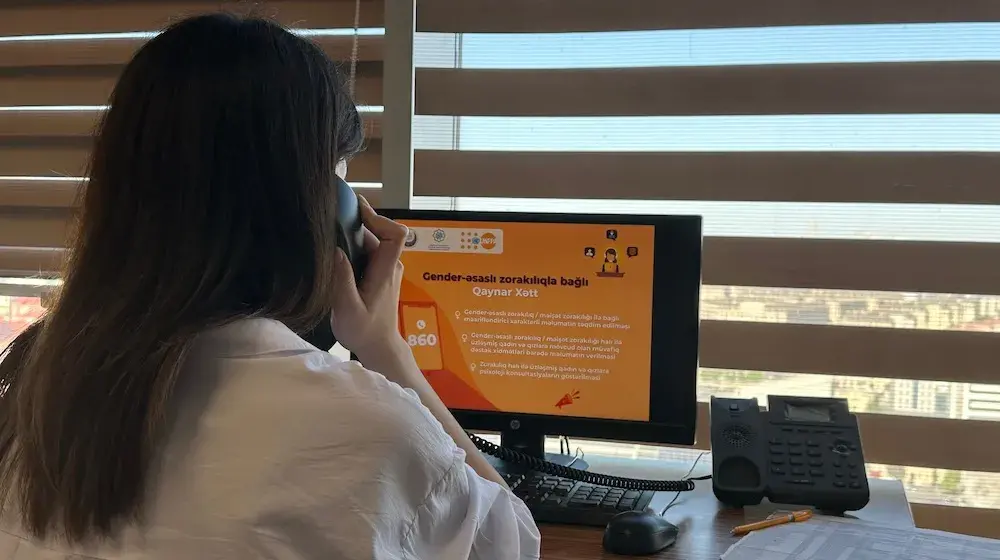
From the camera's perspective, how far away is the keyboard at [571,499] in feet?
4.11

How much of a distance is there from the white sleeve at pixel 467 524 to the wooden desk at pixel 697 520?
0.95 ft

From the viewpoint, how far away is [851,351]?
170cm

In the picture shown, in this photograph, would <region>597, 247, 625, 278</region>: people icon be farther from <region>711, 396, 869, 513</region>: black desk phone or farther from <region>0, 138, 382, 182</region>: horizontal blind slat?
<region>0, 138, 382, 182</region>: horizontal blind slat

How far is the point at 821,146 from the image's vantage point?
1728mm

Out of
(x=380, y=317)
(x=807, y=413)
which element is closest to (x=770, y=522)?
(x=807, y=413)

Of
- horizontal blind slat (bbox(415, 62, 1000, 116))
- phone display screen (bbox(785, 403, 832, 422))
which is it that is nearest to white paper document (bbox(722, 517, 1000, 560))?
phone display screen (bbox(785, 403, 832, 422))

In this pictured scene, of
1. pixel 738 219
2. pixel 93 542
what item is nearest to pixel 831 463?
pixel 738 219

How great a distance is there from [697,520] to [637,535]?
0.62ft

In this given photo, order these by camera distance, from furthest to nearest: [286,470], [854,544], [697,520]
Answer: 1. [697,520]
2. [854,544]
3. [286,470]

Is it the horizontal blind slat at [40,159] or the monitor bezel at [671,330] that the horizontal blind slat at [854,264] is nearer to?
the monitor bezel at [671,330]

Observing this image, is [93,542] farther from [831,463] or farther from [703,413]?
[703,413]

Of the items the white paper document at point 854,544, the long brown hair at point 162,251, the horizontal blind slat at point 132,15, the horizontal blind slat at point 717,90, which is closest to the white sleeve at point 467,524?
the long brown hair at point 162,251

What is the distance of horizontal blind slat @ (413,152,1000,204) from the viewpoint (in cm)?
166

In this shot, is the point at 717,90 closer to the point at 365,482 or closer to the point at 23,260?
the point at 365,482
